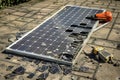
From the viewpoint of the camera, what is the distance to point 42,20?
714 cm

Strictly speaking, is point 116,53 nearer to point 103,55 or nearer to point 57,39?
point 103,55

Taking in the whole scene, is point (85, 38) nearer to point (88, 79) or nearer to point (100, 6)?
point (88, 79)

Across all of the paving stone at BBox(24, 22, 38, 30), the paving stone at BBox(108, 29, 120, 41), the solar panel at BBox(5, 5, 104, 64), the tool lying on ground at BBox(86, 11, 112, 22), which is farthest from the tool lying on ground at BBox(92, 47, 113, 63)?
the paving stone at BBox(24, 22, 38, 30)

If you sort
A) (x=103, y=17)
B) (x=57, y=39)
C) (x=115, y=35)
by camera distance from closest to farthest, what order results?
(x=57, y=39), (x=115, y=35), (x=103, y=17)

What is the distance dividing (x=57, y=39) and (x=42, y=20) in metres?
1.84

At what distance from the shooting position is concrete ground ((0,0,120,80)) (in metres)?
4.26

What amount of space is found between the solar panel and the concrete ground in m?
0.26

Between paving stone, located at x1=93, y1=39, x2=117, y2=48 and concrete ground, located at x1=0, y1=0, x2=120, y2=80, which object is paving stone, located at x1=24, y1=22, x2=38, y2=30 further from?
paving stone, located at x1=93, y1=39, x2=117, y2=48

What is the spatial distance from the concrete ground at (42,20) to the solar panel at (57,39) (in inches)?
10.1

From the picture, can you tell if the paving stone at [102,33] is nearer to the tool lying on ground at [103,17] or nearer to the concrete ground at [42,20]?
the concrete ground at [42,20]

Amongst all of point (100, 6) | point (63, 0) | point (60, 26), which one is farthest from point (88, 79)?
point (63, 0)

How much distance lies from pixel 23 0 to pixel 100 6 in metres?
3.46

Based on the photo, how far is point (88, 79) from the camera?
13.5 ft

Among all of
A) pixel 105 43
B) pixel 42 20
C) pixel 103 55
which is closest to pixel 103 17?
pixel 105 43
